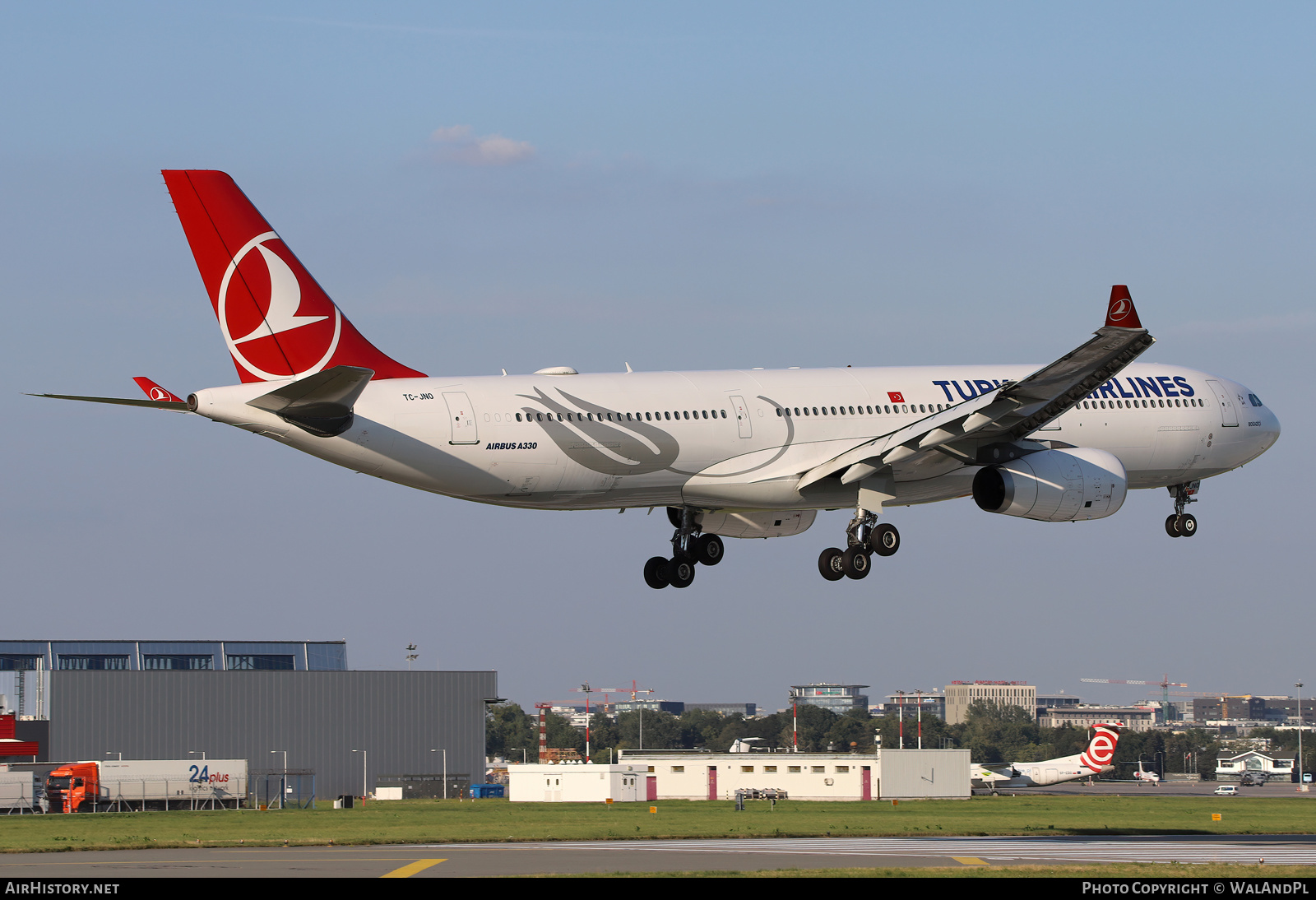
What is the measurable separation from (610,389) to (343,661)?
3843 inches

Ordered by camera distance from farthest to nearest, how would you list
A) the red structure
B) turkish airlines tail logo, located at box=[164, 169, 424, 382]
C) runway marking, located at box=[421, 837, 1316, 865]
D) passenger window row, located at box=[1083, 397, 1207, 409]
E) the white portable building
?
the red structure, the white portable building, passenger window row, located at box=[1083, 397, 1207, 409], runway marking, located at box=[421, 837, 1316, 865], turkish airlines tail logo, located at box=[164, 169, 424, 382]

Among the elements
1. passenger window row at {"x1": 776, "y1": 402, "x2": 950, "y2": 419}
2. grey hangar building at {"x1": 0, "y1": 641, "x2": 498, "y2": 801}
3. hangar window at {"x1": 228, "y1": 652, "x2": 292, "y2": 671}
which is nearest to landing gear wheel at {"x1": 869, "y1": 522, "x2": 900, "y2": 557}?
passenger window row at {"x1": 776, "y1": 402, "x2": 950, "y2": 419}

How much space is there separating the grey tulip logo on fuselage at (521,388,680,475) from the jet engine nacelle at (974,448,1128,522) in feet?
28.6

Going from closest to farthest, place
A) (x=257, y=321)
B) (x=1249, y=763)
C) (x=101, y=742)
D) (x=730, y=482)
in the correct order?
(x=257, y=321)
(x=730, y=482)
(x=101, y=742)
(x=1249, y=763)

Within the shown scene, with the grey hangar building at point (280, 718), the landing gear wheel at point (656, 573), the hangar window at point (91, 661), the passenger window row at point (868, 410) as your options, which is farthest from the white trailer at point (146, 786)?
the passenger window row at point (868, 410)

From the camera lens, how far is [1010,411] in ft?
135

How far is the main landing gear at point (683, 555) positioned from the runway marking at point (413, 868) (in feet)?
36.8

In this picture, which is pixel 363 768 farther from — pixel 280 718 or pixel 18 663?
pixel 18 663

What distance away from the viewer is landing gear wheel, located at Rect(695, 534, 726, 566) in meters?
48.0

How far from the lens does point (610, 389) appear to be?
42.0 meters

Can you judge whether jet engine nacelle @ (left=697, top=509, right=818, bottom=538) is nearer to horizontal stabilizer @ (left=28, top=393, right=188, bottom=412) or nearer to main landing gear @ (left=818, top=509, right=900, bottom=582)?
main landing gear @ (left=818, top=509, right=900, bottom=582)

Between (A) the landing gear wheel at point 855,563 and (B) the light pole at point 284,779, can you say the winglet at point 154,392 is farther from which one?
(B) the light pole at point 284,779
